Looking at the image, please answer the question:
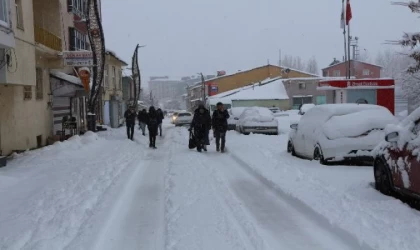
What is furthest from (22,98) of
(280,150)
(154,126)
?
(280,150)

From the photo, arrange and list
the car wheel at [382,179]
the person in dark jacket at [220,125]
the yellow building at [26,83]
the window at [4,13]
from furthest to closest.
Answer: the person in dark jacket at [220,125] → the yellow building at [26,83] → the window at [4,13] → the car wheel at [382,179]

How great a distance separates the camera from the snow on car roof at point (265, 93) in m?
62.2

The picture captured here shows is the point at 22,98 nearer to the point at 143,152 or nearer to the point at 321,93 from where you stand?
the point at 143,152

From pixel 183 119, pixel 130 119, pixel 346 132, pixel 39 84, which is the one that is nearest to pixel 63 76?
pixel 39 84

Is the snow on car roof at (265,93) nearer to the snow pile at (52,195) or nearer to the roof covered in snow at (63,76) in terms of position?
the roof covered in snow at (63,76)

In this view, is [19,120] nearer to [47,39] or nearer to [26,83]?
[26,83]

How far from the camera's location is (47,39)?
1764 cm

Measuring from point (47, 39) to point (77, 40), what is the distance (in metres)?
7.31

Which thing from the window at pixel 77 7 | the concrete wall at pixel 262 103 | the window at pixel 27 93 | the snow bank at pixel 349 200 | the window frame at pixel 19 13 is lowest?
the snow bank at pixel 349 200

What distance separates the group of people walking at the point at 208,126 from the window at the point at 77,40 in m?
11.6

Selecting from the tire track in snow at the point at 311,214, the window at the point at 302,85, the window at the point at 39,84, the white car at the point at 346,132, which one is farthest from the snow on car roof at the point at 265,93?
the tire track in snow at the point at 311,214

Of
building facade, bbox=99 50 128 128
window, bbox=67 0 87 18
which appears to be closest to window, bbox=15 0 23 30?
window, bbox=67 0 87 18

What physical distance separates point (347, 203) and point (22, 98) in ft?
41.5

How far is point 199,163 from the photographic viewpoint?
36.9 feet
